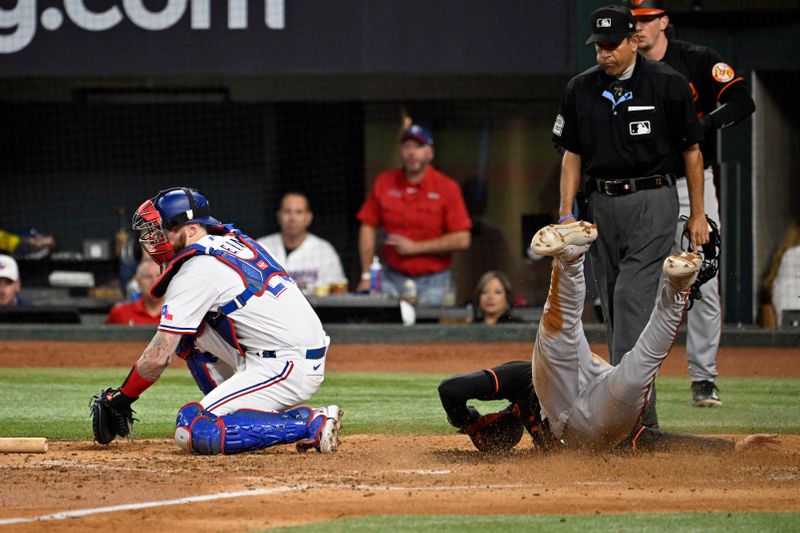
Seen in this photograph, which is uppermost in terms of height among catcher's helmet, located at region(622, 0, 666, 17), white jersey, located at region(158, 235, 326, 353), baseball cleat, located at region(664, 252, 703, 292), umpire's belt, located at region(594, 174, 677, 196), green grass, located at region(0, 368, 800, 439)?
catcher's helmet, located at region(622, 0, 666, 17)

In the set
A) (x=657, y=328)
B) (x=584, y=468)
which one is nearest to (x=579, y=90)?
(x=657, y=328)

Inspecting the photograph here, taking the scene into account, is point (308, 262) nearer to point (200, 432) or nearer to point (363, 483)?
point (200, 432)

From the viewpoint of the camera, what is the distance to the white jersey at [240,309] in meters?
5.44

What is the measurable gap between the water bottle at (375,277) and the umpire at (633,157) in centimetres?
604

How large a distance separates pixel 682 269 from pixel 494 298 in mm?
6253

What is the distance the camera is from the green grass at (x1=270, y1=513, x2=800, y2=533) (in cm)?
390

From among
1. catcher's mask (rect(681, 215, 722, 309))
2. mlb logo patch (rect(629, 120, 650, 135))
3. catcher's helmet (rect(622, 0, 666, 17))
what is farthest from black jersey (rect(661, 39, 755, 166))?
mlb logo patch (rect(629, 120, 650, 135))

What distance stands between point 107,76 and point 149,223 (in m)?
7.12

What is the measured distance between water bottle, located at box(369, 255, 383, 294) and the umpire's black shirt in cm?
609

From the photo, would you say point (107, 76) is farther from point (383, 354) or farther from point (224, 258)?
point (224, 258)

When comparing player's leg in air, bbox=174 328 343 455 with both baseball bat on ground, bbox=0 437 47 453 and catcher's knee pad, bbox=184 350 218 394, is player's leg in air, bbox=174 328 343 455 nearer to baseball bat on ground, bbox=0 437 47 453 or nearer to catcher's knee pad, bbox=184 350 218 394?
catcher's knee pad, bbox=184 350 218 394

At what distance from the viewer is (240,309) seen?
5.57m

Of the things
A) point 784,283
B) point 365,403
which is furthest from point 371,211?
point 365,403

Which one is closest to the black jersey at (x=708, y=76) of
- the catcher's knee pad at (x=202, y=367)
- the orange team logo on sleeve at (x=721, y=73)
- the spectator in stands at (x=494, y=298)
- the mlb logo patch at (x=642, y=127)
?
the orange team logo on sleeve at (x=721, y=73)
